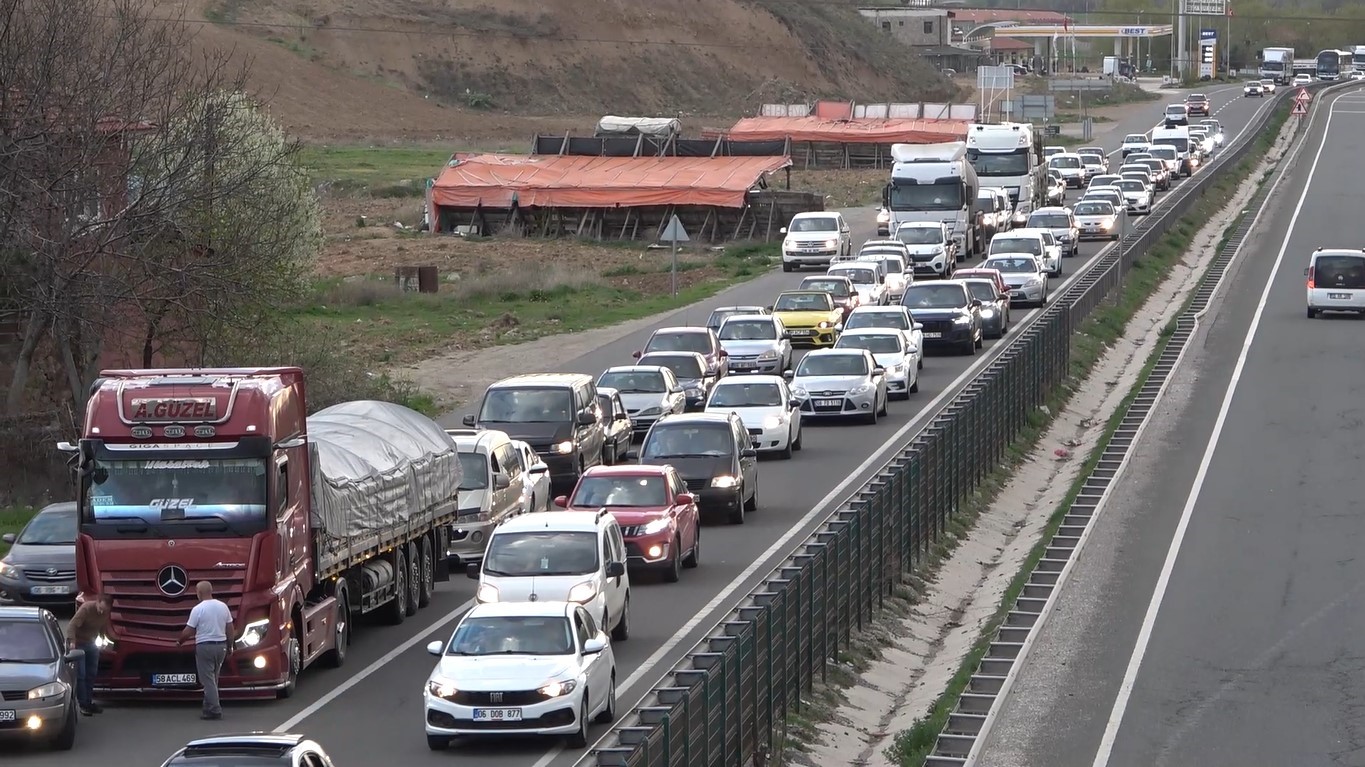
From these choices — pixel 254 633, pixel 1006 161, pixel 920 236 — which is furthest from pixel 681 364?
pixel 1006 161

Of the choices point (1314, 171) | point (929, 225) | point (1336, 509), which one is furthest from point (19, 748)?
point (1314, 171)

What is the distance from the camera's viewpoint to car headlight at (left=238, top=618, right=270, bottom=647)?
19.5 m

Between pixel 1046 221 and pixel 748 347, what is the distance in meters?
25.1

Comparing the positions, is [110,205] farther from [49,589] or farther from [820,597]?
[820,597]

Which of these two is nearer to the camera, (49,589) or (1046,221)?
(49,589)

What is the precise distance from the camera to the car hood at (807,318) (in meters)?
46.6

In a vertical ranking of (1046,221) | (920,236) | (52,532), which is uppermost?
(920,236)

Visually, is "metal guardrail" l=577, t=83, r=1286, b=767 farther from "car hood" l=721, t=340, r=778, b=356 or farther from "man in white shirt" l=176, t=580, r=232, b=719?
"car hood" l=721, t=340, r=778, b=356

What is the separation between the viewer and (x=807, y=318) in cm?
4672

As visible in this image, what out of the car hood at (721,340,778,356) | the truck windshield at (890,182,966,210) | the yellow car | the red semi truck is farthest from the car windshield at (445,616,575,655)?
the truck windshield at (890,182,966,210)

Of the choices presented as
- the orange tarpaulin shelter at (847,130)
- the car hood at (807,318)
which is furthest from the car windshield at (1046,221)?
A: the orange tarpaulin shelter at (847,130)

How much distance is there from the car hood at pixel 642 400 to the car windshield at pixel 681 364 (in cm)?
232

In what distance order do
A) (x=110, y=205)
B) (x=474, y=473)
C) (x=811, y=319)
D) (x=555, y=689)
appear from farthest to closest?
1. (x=811, y=319)
2. (x=110, y=205)
3. (x=474, y=473)
4. (x=555, y=689)

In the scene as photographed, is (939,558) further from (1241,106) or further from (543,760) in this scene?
(1241,106)
